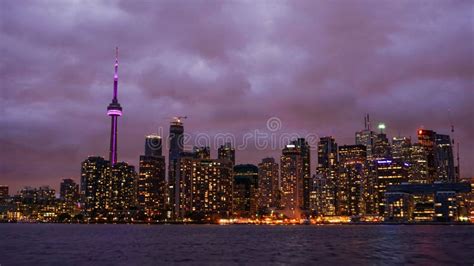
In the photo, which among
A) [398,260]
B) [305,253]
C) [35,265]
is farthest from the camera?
[305,253]

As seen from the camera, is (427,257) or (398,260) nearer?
(398,260)

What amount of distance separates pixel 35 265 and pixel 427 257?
6034 centimetres

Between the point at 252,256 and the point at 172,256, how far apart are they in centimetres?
1344

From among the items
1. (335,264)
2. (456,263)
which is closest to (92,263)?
(335,264)

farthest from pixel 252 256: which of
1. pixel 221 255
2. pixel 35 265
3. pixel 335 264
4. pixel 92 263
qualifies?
pixel 35 265

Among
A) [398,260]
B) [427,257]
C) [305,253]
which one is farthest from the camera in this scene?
[305,253]

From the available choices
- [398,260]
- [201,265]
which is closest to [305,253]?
[398,260]

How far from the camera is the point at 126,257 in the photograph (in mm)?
95062

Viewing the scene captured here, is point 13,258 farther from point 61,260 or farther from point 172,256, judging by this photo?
point 172,256

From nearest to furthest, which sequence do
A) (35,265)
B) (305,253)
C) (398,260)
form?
(35,265)
(398,260)
(305,253)

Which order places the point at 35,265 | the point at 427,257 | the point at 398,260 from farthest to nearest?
the point at 427,257 < the point at 398,260 < the point at 35,265

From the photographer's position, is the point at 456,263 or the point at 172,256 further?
the point at 172,256

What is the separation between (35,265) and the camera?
81312mm

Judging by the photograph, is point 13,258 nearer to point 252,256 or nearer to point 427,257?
point 252,256
